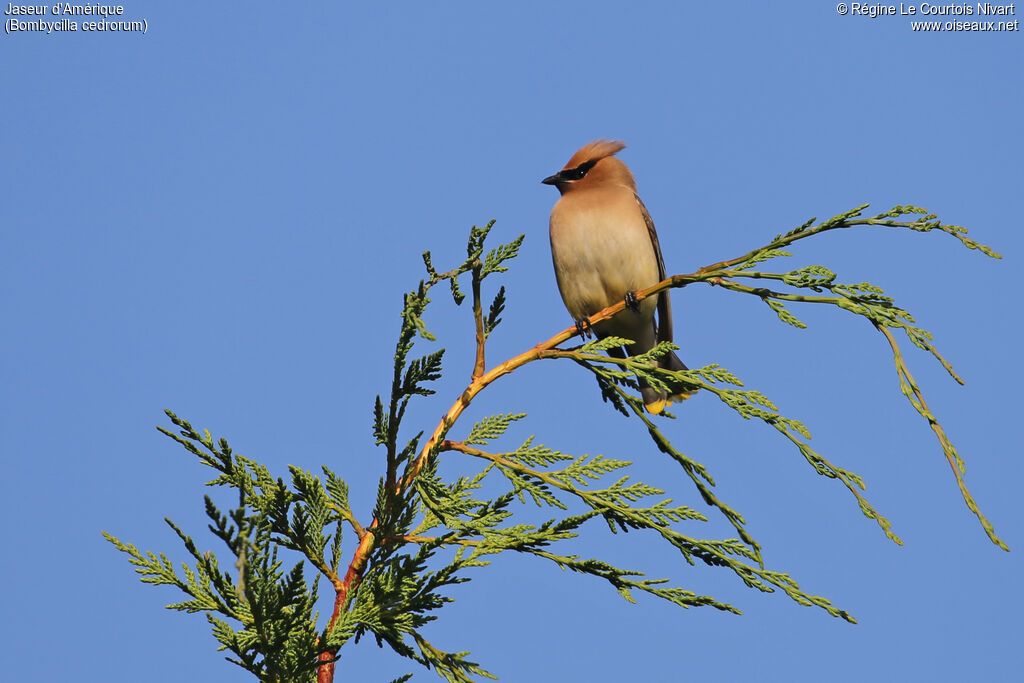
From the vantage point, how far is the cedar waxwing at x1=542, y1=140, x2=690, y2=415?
5637mm

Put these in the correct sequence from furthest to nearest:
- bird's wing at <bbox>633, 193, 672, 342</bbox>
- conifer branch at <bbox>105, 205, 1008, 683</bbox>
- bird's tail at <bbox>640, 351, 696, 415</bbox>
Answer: bird's wing at <bbox>633, 193, 672, 342</bbox>, bird's tail at <bbox>640, 351, 696, 415</bbox>, conifer branch at <bbox>105, 205, 1008, 683</bbox>

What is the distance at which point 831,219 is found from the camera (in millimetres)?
3043

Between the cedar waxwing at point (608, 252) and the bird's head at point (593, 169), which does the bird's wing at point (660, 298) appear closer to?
the cedar waxwing at point (608, 252)

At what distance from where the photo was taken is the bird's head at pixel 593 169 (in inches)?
248

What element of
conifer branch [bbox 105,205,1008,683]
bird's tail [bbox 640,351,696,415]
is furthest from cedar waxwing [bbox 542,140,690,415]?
conifer branch [bbox 105,205,1008,683]

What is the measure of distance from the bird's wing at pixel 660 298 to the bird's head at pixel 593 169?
0.69 ft

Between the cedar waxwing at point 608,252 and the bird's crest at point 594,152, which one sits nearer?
the cedar waxwing at point 608,252

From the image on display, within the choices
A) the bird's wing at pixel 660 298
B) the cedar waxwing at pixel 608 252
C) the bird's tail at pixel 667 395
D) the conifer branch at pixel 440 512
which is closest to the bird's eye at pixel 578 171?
the cedar waxwing at pixel 608 252

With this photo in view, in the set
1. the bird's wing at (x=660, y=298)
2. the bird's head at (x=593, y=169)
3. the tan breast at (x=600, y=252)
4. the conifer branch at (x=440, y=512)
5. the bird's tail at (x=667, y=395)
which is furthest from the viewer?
Result: the bird's head at (x=593, y=169)

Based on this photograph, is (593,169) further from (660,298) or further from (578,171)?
(660,298)

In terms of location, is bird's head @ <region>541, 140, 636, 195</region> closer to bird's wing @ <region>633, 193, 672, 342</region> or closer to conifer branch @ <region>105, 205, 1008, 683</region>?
bird's wing @ <region>633, 193, 672, 342</region>

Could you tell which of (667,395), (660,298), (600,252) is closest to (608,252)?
(600,252)

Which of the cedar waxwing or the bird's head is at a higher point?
the bird's head

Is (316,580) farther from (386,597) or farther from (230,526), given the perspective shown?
(230,526)
